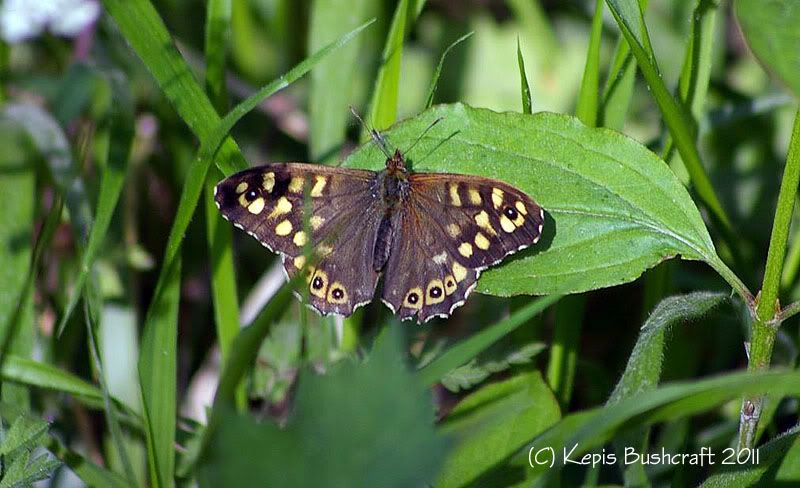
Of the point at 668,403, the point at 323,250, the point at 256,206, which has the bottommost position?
the point at 668,403

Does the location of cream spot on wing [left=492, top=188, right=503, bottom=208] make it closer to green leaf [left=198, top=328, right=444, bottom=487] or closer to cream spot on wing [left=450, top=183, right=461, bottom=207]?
cream spot on wing [left=450, top=183, right=461, bottom=207]

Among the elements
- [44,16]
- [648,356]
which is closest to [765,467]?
[648,356]

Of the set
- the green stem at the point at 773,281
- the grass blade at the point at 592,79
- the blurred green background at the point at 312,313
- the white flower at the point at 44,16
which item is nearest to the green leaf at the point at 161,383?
the blurred green background at the point at 312,313

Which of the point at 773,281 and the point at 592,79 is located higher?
the point at 592,79

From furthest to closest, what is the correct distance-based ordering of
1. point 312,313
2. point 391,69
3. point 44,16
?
point 44,16, point 312,313, point 391,69

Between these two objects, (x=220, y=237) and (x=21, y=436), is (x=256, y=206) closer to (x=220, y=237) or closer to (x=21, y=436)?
(x=220, y=237)

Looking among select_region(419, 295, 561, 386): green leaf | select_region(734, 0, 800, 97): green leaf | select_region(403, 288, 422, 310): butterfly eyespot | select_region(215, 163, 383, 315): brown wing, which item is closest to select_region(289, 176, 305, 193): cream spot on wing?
select_region(215, 163, 383, 315): brown wing
